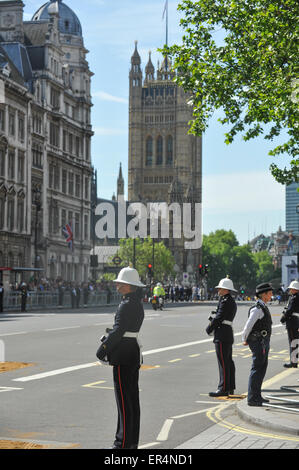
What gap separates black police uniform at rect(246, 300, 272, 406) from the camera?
33.4ft

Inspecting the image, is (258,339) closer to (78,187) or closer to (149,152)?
(78,187)

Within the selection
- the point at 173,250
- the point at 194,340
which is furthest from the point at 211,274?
the point at 194,340

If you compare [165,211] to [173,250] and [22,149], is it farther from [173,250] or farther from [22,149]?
[22,149]

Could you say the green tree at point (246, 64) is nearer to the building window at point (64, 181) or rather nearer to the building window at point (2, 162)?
the building window at point (2, 162)

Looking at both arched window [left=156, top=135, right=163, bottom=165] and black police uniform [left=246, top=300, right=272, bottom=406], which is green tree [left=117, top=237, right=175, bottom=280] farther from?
black police uniform [left=246, top=300, right=272, bottom=406]

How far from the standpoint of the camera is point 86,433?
871 cm

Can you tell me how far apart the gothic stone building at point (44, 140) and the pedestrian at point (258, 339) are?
130 ft

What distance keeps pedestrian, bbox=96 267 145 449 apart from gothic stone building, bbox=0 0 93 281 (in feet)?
138

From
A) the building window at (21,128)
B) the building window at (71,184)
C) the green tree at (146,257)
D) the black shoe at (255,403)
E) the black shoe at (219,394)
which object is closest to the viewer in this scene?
the black shoe at (255,403)

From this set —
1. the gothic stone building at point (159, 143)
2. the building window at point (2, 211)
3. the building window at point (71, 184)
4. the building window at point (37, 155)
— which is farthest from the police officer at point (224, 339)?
the gothic stone building at point (159, 143)

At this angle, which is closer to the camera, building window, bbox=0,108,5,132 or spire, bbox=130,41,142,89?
building window, bbox=0,108,5,132

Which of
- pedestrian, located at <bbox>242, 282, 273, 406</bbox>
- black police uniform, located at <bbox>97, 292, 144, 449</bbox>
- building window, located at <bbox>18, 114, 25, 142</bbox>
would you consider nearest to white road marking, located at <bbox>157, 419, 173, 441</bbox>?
black police uniform, located at <bbox>97, 292, 144, 449</bbox>

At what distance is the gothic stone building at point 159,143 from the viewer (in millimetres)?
173375
